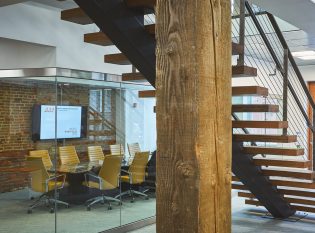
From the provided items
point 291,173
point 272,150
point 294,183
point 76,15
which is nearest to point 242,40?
point 76,15

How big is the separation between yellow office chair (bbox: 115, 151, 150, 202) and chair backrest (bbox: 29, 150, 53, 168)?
47.7 inches

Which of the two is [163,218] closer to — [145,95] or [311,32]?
[145,95]

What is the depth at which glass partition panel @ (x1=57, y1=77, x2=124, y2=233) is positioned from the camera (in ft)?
17.7

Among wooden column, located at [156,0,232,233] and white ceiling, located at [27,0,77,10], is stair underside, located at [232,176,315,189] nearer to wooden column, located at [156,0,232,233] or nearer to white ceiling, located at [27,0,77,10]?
white ceiling, located at [27,0,77,10]

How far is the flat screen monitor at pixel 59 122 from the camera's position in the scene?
5.50 m

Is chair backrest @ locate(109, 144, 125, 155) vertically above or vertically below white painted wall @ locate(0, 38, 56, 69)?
below

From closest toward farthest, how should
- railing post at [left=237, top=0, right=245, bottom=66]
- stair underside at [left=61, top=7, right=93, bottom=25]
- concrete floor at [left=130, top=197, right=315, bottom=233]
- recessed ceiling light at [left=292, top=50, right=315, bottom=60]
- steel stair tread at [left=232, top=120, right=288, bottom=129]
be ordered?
stair underside at [left=61, top=7, right=93, bottom=25] < railing post at [left=237, top=0, right=245, bottom=66] < steel stair tread at [left=232, top=120, right=288, bottom=129] < concrete floor at [left=130, top=197, right=315, bottom=233] < recessed ceiling light at [left=292, top=50, right=315, bottom=60]

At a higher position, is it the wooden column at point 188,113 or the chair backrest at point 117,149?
the wooden column at point 188,113

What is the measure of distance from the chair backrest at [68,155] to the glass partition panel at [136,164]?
0.78 m

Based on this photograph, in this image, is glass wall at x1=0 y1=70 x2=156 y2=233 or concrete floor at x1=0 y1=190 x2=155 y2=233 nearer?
concrete floor at x1=0 y1=190 x2=155 y2=233

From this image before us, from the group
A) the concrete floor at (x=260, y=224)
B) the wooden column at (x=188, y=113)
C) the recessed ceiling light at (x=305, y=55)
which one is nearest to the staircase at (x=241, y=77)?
the concrete floor at (x=260, y=224)

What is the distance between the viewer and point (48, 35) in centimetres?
630

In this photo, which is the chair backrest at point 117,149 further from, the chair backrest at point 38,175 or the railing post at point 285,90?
the railing post at point 285,90

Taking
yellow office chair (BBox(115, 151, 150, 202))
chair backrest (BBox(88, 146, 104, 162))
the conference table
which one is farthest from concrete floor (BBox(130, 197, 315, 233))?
chair backrest (BBox(88, 146, 104, 162))
